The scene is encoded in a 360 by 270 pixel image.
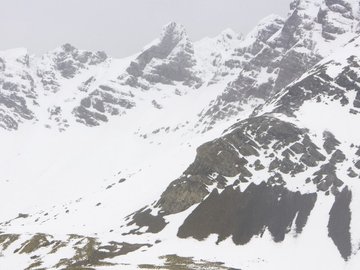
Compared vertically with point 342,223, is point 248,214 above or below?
above

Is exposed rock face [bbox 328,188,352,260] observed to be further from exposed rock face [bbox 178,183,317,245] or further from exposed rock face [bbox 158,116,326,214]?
exposed rock face [bbox 158,116,326,214]

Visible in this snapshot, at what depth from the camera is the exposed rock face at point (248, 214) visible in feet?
305

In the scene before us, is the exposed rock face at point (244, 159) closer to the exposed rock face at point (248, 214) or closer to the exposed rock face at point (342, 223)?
the exposed rock face at point (248, 214)

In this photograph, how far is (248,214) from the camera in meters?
97.1

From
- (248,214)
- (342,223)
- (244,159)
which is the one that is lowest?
(342,223)

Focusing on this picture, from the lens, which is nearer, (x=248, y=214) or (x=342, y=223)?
(x=342, y=223)

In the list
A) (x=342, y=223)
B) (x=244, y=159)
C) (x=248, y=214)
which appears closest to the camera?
(x=342, y=223)

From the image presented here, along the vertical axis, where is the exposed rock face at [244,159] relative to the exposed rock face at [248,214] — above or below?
above

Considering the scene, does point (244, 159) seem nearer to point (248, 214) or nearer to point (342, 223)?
point (248, 214)

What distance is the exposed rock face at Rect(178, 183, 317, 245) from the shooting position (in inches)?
3661

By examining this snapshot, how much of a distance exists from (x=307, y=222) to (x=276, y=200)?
857 cm

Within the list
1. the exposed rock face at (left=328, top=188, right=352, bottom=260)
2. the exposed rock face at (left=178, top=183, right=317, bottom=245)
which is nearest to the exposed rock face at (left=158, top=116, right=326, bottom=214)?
the exposed rock face at (left=178, top=183, right=317, bottom=245)

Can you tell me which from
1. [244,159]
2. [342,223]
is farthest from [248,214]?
[244,159]

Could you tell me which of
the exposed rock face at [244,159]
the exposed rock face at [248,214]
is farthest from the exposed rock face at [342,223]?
the exposed rock face at [244,159]
